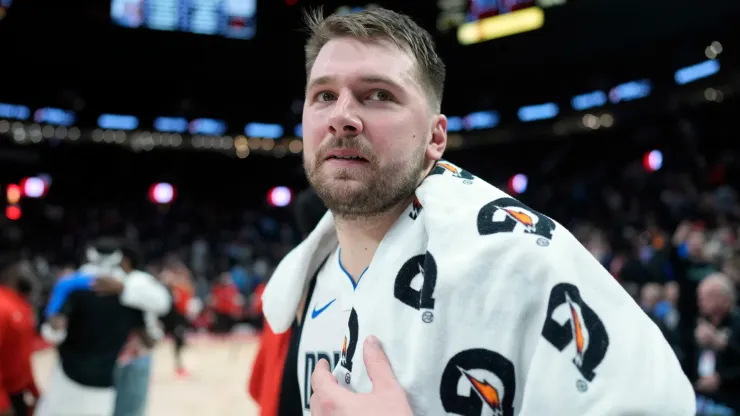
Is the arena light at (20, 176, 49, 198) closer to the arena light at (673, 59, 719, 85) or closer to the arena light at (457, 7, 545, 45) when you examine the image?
the arena light at (457, 7, 545, 45)

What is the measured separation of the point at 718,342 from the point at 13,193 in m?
17.4

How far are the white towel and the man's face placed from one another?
0.56 ft

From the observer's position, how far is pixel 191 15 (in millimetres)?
13148

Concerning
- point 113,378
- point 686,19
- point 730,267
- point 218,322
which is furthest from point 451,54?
point 113,378

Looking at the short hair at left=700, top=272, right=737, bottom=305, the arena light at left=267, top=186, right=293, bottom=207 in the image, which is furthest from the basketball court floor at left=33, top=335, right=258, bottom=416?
the arena light at left=267, top=186, right=293, bottom=207

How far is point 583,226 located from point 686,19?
4609 mm

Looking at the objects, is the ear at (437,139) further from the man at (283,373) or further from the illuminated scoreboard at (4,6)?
the illuminated scoreboard at (4,6)

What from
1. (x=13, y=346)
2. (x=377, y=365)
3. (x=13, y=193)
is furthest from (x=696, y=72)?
(x=13, y=193)

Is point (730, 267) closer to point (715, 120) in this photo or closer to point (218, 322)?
point (715, 120)

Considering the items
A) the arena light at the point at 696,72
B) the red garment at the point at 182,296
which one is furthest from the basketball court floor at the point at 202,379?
the arena light at the point at 696,72

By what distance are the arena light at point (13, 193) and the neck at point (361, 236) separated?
1706cm

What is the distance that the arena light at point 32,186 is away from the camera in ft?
51.1

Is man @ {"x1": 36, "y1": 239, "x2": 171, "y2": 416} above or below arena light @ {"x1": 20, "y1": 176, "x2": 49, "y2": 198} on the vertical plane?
below

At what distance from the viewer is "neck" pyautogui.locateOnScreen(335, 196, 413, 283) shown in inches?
50.4
